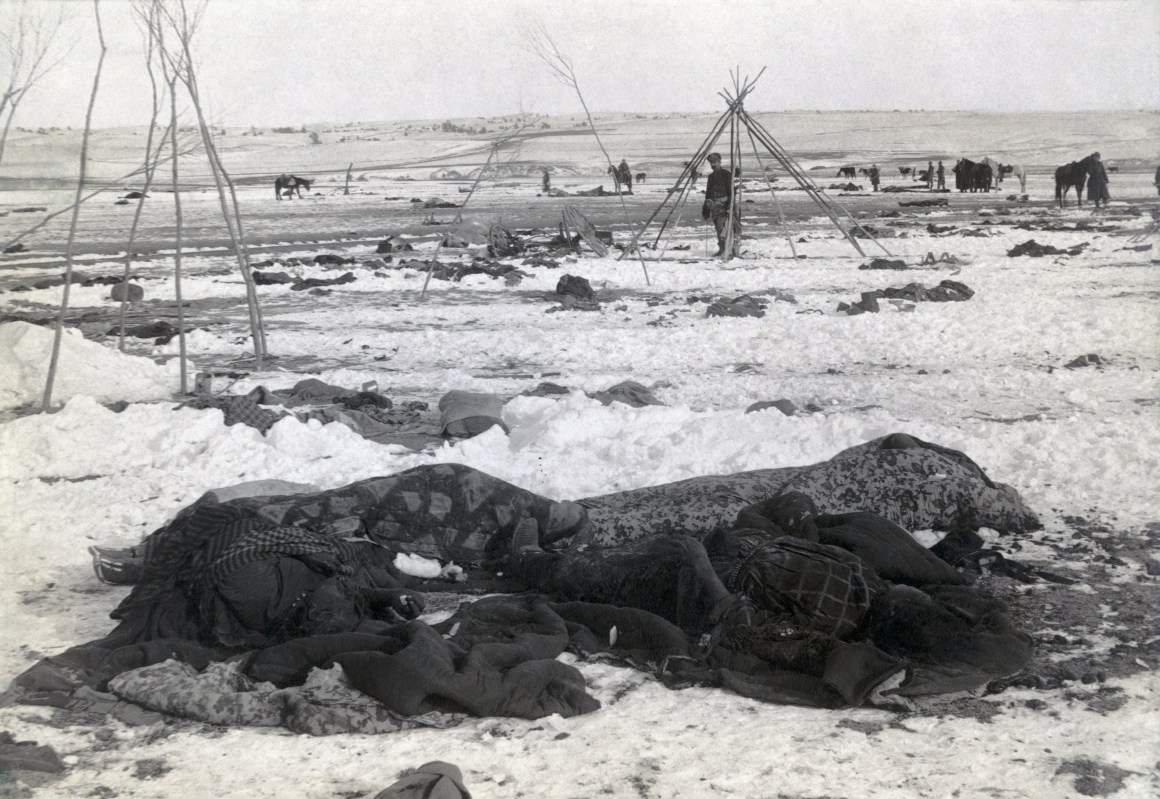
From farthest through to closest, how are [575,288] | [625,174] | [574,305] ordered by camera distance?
[625,174] < [575,288] < [574,305]

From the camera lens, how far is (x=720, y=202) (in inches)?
442

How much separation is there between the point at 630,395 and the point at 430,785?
358 cm

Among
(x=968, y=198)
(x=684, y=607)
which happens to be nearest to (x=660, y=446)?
(x=684, y=607)

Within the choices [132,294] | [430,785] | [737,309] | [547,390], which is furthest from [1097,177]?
[430,785]

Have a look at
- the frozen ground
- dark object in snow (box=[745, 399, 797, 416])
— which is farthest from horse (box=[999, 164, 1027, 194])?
dark object in snow (box=[745, 399, 797, 416])

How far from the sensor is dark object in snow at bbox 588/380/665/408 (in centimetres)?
544

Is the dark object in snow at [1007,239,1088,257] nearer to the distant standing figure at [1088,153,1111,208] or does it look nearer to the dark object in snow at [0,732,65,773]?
the distant standing figure at [1088,153,1111,208]

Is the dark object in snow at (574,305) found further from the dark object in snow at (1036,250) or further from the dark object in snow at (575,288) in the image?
the dark object in snow at (1036,250)

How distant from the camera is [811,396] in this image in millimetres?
5695

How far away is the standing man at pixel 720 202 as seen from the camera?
424 inches

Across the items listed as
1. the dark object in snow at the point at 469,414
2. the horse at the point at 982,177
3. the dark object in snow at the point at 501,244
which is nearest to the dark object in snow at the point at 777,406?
the dark object in snow at the point at 469,414

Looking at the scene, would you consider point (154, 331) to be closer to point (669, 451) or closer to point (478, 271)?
point (478, 271)

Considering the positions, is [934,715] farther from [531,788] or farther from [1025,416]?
[1025,416]

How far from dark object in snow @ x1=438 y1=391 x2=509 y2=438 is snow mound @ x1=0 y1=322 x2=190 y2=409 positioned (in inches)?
71.8
